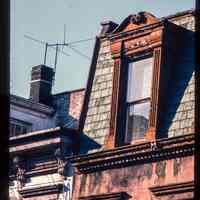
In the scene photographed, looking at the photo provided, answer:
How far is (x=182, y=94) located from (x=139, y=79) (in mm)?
1408

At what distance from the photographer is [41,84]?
19.7m

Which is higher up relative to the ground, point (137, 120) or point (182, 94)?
point (182, 94)

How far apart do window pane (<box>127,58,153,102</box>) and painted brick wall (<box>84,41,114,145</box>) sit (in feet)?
2.12

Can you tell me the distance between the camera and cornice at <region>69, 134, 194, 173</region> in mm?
12289

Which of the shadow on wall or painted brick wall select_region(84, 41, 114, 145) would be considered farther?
painted brick wall select_region(84, 41, 114, 145)

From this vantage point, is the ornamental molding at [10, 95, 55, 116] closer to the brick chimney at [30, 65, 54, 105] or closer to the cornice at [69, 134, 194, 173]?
the brick chimney at [30, 65, 54, 105]

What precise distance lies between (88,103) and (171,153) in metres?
3.35

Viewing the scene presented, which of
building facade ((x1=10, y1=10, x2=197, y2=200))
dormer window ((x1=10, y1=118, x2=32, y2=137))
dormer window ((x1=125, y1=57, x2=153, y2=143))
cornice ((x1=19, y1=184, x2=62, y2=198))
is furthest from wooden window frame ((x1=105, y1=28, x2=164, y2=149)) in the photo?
dormer window ((x1=10, y1=118, x2=32, y2=137))

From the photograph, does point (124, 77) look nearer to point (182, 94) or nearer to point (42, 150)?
point (182, 94)

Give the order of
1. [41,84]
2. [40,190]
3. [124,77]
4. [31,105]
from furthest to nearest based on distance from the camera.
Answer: [41,84], [31,105], [40,190], [124,77]

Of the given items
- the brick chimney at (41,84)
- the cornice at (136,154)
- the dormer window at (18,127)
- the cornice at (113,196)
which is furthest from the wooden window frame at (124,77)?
the brick chimney at (41,84)

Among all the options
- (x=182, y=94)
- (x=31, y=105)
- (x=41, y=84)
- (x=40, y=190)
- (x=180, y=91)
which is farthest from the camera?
(x=41, y=84)

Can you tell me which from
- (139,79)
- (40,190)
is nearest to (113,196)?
(40,190)

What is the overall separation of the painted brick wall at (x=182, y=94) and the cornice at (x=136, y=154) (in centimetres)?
32
